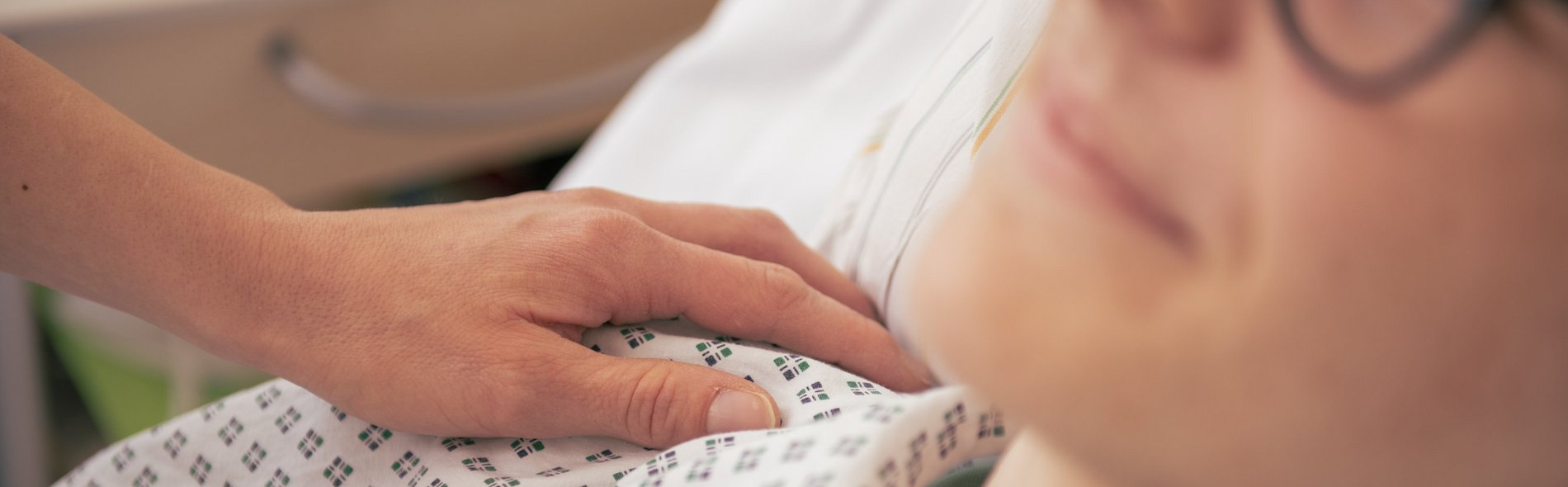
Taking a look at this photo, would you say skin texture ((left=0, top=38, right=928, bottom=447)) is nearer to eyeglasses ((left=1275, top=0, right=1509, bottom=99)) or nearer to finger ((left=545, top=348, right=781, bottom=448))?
finger ((left=545, top=348, right=781, bottom=448))

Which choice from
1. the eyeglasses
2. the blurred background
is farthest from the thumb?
the blurred background

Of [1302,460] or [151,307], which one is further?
[151,307]

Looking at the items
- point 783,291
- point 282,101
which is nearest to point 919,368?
point 783,291

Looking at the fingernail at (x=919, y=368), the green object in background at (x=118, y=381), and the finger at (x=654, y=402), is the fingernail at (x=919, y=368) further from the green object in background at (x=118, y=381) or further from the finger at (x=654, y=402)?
the green object in background at (x=118, y=381)

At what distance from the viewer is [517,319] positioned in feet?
1.30

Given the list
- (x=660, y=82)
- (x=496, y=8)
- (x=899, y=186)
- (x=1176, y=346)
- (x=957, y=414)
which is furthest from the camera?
(x=496, y=8)

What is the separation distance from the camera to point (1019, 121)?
0.23 metres

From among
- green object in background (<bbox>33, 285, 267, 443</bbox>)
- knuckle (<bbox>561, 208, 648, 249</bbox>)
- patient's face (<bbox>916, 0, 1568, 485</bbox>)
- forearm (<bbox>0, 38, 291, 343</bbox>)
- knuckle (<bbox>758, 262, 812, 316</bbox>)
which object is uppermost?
patient's face (<bbox>916, 0, 1568, 485</bbox>)

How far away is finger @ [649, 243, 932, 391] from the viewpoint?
42cm

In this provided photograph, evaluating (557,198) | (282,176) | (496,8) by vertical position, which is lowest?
(282,176)

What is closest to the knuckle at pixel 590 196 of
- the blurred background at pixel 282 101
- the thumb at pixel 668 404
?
the thumb at pixel 668 404

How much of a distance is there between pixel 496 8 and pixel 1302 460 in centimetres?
98

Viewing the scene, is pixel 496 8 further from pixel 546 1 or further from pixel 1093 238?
pixel 1093 238

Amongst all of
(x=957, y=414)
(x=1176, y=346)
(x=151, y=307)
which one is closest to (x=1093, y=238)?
(x=1176, y=346)
